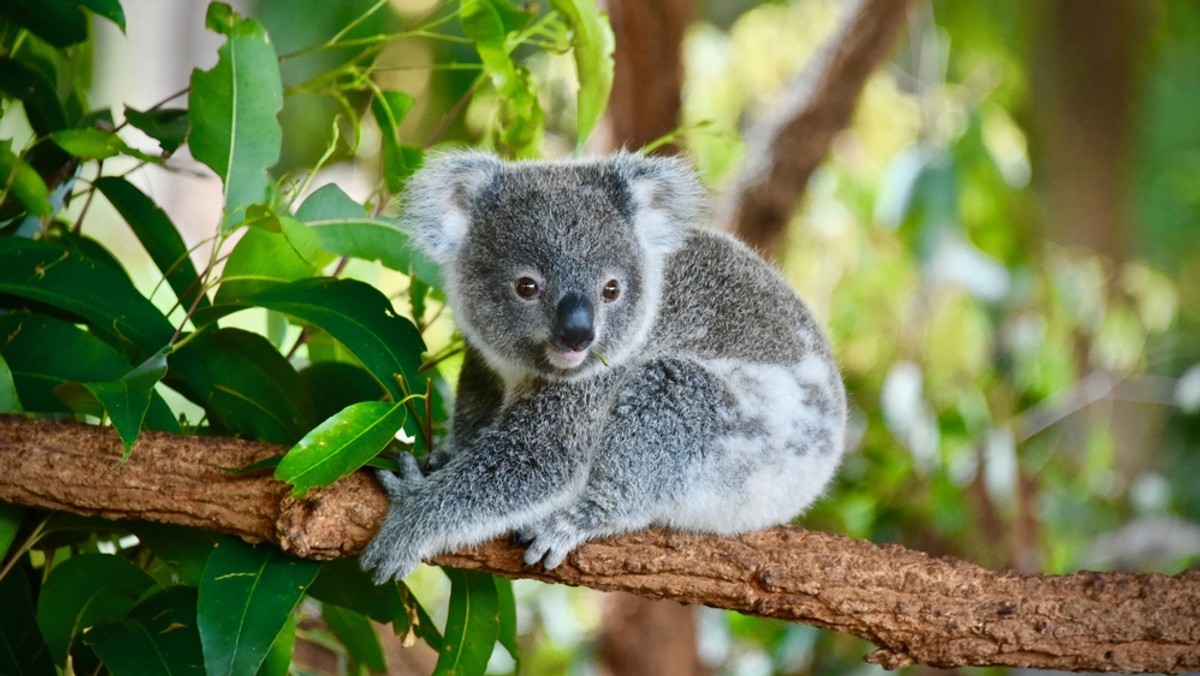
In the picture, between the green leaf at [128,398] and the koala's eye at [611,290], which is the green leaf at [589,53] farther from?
the green leaf at [128,398]

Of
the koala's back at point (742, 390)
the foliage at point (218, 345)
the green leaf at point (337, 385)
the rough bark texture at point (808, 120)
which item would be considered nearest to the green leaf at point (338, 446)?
the foliage at point (218, 345)

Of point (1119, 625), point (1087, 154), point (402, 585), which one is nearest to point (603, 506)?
point (402, 585)

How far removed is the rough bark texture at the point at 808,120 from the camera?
4684 mm

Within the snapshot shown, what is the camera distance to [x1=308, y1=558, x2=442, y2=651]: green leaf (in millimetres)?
2439

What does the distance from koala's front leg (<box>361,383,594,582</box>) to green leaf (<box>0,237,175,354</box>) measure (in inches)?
22.4

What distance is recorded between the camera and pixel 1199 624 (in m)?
2.21

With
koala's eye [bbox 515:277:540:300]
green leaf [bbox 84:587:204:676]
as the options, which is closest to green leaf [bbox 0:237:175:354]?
green leaf [bbox 84:587:204:676]

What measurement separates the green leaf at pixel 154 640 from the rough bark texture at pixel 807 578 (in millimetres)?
180

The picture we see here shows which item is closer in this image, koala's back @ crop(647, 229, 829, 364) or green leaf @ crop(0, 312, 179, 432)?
green leaf @ crop(0, 312, 179, 432)

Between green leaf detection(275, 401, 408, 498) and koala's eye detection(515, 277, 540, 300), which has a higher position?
koala's eye detection(515, 277, 540, 300)

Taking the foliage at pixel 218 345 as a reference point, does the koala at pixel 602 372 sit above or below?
above

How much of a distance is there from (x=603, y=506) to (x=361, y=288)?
0.65 meters

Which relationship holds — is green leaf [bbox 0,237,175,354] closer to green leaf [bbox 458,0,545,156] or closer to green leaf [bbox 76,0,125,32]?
green leaf [bbox 76,0,125,32]

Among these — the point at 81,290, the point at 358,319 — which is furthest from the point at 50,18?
the point at 358,319
